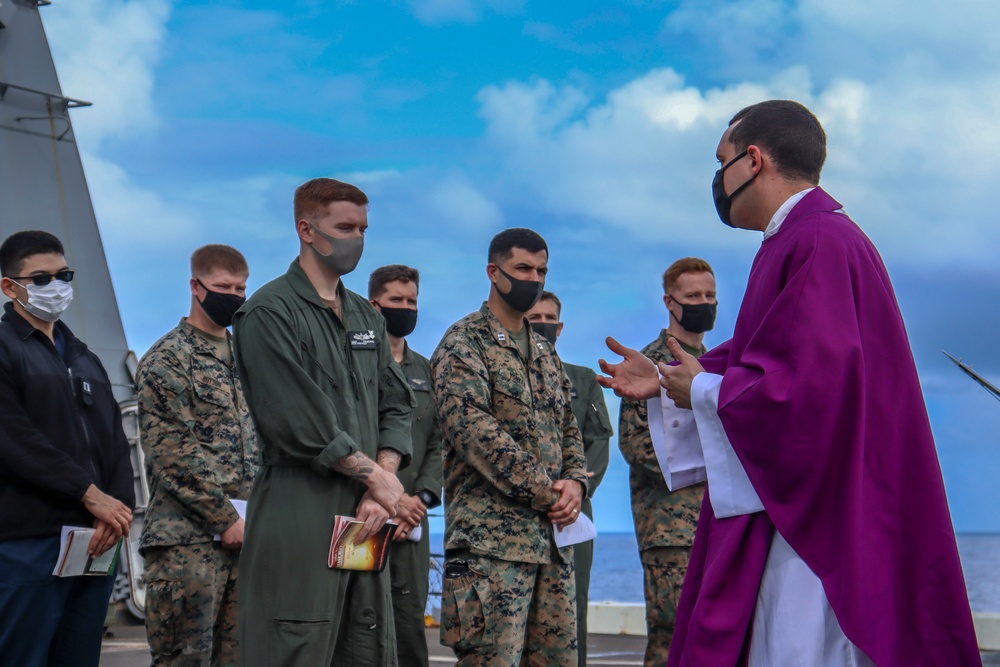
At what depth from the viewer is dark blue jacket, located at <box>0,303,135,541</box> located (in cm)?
410

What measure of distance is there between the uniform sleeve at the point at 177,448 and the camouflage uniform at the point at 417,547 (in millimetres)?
943

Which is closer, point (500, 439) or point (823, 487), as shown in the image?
point (823, 487)

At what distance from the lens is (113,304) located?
1079 centimetres

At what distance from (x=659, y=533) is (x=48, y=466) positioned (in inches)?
125

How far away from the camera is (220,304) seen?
5.38m

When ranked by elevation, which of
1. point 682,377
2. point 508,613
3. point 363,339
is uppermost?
point 363,339

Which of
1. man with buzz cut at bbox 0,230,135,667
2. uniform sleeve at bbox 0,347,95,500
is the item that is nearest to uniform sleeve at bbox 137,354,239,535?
Answer: man with buzz cut at bbox 0,230,135,667

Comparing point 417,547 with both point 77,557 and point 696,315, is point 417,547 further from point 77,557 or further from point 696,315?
point 696,315

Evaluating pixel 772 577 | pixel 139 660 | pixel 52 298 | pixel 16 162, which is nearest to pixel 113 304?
pixel 16 162

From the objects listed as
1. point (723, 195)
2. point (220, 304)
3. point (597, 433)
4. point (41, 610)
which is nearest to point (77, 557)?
point (41, 610)

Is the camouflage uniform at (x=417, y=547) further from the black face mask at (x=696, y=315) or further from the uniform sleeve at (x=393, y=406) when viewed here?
the black face mask at (x=696, y=315)

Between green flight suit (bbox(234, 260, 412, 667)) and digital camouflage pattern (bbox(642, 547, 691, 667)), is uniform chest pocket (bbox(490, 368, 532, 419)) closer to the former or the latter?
green flight suit (bbox(234, 260, 412, 667))

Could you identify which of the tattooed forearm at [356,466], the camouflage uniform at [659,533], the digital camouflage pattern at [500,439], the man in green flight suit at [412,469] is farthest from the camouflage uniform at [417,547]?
the tattooed forearm at [356,466]

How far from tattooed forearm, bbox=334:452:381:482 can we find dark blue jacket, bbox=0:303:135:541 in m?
1.33
